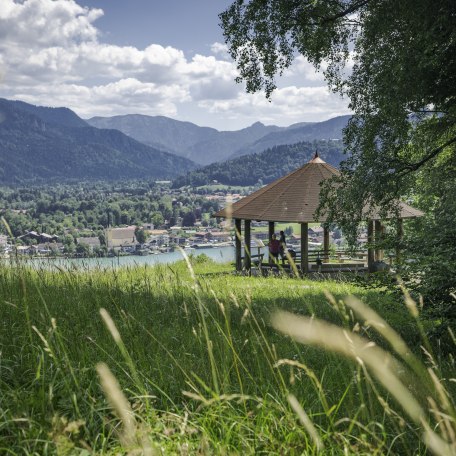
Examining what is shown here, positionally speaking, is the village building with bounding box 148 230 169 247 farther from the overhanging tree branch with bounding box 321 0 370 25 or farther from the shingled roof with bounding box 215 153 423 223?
the overhanging tree branch with bounding box 321 0 370 25

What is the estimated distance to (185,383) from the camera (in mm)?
3451

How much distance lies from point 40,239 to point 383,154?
7.77 metres

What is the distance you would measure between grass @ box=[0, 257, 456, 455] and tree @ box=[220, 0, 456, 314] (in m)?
5.57

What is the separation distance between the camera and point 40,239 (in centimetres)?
787

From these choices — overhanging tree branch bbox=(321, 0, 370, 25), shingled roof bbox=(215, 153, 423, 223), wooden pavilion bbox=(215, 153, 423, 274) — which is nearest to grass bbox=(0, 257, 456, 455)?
overhanging tree branch bbox=(321, 0, 370, 25)

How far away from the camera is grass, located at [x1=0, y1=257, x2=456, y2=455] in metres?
2.22

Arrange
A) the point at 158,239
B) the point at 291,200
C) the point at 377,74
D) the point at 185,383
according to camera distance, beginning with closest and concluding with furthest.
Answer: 1. the point at 185,383
2. the point at 377,74
3. the point at 158,239
4. the point at 291,200

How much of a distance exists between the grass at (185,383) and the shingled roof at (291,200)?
48.7ft

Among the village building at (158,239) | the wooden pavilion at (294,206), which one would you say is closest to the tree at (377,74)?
the village building at (158,239)

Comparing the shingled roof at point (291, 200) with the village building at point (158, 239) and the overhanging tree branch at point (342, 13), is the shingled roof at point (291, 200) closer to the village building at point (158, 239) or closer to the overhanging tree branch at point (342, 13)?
the village building at point (158, 239)

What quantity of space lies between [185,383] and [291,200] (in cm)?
1945

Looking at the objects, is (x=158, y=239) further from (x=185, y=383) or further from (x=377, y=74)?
(x=185, y=383)

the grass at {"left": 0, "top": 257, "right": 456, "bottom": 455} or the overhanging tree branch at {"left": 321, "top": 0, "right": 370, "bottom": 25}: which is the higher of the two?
the overhanging tree branch at {"left": 321, "top": 0, "right": 370, "bottom": 25}

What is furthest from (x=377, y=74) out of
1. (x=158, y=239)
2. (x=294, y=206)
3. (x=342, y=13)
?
(x=294, y=206)
